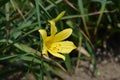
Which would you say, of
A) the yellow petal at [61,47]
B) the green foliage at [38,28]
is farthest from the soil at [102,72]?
the yellow petal at [61,47]

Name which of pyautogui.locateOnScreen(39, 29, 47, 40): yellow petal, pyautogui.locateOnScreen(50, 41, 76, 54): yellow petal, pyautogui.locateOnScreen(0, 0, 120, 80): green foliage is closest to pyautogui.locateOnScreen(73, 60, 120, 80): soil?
pyautogui.locateOnScreen(0, 0, 120, 80): green foliage

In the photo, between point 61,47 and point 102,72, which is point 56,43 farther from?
point 102,72

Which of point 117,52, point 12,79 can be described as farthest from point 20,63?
point 117,52

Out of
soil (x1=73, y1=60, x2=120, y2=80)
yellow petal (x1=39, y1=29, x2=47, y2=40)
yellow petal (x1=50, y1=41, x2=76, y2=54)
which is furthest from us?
soil (x1=73, y1=60, x2=120, y2=80)

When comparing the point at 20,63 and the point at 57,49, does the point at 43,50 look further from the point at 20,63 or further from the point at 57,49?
the point at 20,63

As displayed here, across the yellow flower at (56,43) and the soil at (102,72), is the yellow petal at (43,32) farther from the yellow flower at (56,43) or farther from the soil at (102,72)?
the soil at (102,72)

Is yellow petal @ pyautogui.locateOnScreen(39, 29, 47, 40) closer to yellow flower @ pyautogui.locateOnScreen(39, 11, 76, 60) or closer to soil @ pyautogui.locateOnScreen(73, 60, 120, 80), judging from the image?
yellow flower @ pyautogui.locateOnScreen(39, 11, 76, 60)

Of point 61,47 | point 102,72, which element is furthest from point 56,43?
point 102,72

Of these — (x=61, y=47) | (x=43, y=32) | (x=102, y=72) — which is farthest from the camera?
(x=102, y=72)
